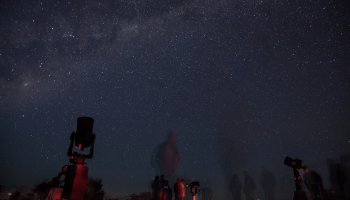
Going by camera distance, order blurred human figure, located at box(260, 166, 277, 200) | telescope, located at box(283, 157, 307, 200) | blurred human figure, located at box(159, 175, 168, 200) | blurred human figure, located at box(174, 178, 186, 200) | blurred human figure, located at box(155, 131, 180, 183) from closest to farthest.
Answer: telescope, located at box(283, 157, 307, 200), blurred human figure, located at box(174, 178, 186, 200), blurred human figure, located at box(159, 175, 168, 200), blurred human figure, located at box(260, 166, 277, 200), blurred human figure, located at box(155, 131, 180, 183)

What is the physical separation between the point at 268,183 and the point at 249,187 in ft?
5.68

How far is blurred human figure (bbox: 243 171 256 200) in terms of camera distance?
55.6 ft

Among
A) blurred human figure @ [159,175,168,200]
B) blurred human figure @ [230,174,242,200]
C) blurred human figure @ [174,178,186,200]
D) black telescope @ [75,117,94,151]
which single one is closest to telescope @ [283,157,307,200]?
blurred human figure @ [174,178,186,200]

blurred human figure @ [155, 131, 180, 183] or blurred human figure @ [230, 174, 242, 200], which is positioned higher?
blurred human figure @ [155, 131, 180, 183]

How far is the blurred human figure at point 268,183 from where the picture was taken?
16484mm

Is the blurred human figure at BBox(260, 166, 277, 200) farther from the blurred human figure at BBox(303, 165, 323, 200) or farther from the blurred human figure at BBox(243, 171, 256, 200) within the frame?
the blurred human figure at BBox(303, 165, 323, 200)

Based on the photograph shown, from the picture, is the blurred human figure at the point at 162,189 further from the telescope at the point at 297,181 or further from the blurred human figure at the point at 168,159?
the blurred human figure at the point at 168,159

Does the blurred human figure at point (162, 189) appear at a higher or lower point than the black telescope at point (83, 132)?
lower

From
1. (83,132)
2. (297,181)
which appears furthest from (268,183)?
(83,132)

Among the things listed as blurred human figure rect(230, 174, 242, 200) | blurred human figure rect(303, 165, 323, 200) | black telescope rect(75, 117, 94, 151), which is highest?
black telescope rect(75, 117, 94, 151)

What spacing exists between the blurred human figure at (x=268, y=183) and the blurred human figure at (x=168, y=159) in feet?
33.8

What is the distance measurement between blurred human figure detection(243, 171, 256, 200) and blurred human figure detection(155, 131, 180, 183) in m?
9.21

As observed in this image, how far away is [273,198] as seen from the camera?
1622 centimetres

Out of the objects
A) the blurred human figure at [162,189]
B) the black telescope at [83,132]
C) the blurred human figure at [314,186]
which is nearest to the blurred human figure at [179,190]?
the blurred human figure at [162,189]
